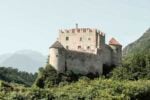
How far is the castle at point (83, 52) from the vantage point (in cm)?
7799

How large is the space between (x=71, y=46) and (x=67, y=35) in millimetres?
1726

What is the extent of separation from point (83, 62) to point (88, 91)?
39.9 ft

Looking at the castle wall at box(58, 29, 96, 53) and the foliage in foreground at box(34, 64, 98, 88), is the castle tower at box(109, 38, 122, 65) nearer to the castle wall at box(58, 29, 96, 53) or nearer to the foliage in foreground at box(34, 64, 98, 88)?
the castle wall at box(58, 29, 96, 53)

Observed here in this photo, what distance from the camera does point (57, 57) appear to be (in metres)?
77.7

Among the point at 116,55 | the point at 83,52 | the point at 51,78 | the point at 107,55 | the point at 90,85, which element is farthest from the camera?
the point at 116,55

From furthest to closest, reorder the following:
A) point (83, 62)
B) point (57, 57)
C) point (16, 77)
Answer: point (16, 77) → point (83, 62) → point (57, 57)

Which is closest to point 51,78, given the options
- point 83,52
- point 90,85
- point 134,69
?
point 90,85

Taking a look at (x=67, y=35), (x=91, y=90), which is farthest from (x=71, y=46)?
(x=91, y=90)

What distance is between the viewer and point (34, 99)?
61969 millimetres

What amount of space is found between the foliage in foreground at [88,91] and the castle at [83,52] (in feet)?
11.4

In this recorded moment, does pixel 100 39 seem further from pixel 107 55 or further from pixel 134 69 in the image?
pixel 134 69

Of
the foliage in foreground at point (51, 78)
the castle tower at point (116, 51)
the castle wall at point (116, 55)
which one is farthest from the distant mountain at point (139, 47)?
the foliage in foreground at point (51, 78)

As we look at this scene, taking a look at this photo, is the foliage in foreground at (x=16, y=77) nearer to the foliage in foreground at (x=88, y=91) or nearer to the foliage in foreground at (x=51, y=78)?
the foliage in foreground at (x=51, y=78)

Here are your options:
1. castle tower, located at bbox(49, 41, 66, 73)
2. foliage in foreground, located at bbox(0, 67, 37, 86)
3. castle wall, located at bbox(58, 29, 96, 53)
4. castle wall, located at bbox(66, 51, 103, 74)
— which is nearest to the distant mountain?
foliage in foreground, located at bbox(0, 67, 37, 86)
